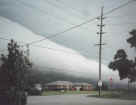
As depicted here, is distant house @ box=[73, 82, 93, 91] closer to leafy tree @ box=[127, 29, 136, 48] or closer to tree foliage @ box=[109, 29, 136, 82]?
tree foliage @ box=[109, 29, 136, 82]

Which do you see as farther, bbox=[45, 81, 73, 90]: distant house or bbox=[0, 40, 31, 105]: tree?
bbox=[45, 81, 73, 90]: distant house

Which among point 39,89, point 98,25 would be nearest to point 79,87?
point 39,89

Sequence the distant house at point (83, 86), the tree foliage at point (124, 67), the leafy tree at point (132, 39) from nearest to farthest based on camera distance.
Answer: the leafy tree at point (132, 39)
the tree foliage at point (124, 67)
the distant house at point (83, 86)

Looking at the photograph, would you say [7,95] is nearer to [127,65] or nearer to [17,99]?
[17,99]

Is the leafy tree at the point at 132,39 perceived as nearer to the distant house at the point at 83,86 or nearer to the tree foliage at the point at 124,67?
the tree foliage at the point at 124,67

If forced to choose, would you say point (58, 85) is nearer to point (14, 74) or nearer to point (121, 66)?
point (121, 66)

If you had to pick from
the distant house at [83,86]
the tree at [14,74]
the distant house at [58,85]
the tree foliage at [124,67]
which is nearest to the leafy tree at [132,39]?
the tree foliage at [124,67]

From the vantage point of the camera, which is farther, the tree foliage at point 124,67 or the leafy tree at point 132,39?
the tree foliage at point 124,67

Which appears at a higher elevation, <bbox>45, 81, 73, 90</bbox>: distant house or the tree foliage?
the tree foliage

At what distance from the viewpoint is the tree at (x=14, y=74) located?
19516 mm

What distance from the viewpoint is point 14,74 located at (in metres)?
22.6

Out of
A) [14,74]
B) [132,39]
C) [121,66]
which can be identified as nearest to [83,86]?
[121,66]

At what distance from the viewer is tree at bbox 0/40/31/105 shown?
64.0ft

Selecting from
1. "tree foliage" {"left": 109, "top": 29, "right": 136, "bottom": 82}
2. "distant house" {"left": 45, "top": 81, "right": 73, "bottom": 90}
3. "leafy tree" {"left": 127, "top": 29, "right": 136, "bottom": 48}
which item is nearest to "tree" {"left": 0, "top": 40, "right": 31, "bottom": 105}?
"leafy tree" {"left": 127, "top": 29, "right": 136, "bottom": 48}
